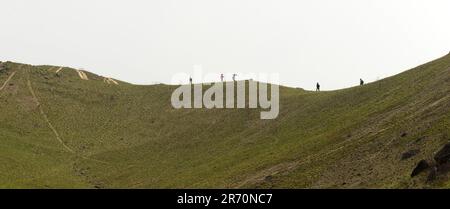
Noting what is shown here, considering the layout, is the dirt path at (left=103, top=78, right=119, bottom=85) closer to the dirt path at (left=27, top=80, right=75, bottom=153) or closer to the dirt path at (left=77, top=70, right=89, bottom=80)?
the dirt path at (left=77, top=70, right=89, bottom=80)

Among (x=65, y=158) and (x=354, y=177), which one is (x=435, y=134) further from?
(x=65, y=158)

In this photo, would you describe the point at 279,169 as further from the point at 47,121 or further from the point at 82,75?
the point at 82,75

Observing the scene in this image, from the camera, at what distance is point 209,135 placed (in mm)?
114312

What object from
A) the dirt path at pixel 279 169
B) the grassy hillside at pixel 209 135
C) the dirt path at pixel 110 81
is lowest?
the dirt path at pixel 279 169

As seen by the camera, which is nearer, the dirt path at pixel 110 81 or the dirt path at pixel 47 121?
the dirt path at pixel 47 121

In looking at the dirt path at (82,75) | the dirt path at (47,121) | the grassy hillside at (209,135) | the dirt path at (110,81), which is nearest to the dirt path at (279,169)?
the grassy hillside at (209,135)

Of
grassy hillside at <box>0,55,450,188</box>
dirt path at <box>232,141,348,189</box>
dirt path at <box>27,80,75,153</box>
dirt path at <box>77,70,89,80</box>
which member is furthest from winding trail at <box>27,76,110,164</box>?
dirt path at <box>232,141,348,189</box>

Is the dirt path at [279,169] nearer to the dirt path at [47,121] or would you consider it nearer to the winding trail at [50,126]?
the winding trail at [50,126]

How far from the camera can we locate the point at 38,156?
108m

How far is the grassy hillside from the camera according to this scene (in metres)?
57.7

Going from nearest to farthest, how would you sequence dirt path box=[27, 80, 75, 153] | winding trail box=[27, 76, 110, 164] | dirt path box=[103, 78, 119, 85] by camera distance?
1. winding trail box=[27, 76, 110, 164]
2. dirt path box=[27, 80, 75, 153]
3. dirt path box=[103, 78, 119, 85]

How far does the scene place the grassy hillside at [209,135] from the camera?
189 feet

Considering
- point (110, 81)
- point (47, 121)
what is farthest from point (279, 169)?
point (110, 81)
